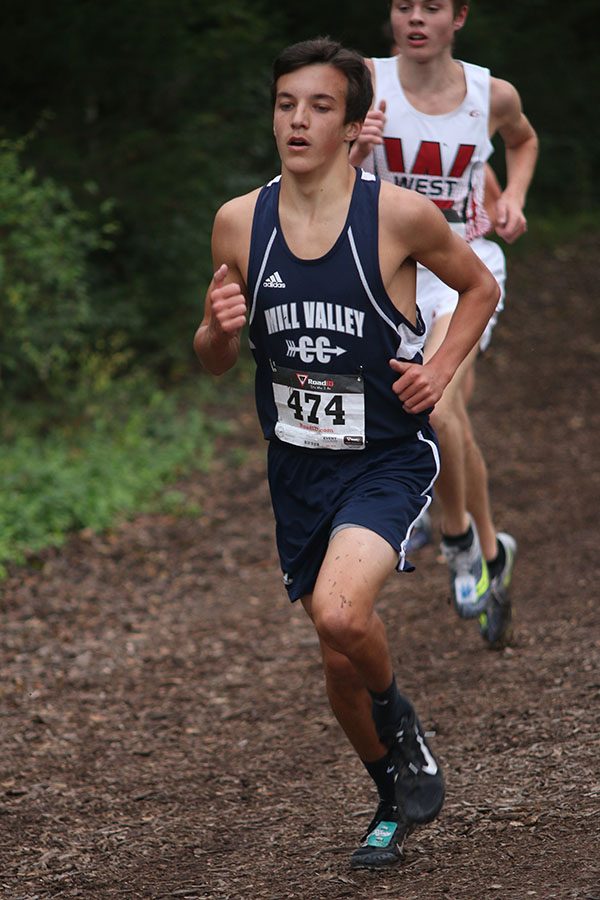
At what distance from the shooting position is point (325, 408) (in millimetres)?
3582

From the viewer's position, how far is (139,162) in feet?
34.0

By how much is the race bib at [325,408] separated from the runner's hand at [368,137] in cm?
123

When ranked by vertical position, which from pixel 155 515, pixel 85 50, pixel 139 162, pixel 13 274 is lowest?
pixel 155 515

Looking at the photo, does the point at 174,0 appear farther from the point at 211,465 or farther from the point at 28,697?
the point at 28,697

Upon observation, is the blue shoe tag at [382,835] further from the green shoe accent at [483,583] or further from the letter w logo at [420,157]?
the letter w logo at [420,157]

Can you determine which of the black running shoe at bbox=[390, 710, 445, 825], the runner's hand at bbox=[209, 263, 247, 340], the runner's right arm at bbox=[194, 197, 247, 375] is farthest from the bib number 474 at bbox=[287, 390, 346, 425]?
the black running shoe at bbox=[390, 710, 445, 825]

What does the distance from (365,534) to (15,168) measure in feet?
19.9

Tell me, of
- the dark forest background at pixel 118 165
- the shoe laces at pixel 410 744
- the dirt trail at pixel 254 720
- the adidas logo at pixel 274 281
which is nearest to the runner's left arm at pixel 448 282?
the adidas logo at pixel 274 281

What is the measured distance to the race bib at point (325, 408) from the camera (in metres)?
3.57

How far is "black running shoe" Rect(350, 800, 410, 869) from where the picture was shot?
3.61 meters

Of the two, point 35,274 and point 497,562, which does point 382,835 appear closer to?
point 497,562

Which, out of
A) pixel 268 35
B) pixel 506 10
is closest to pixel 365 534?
pixel 268 35

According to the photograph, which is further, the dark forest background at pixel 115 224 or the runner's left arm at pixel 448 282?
the dark forest background at pixel 115 224

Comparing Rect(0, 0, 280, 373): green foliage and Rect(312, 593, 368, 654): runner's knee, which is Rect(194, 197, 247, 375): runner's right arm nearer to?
Rect(312, 593, 368, 654): runner's knee
